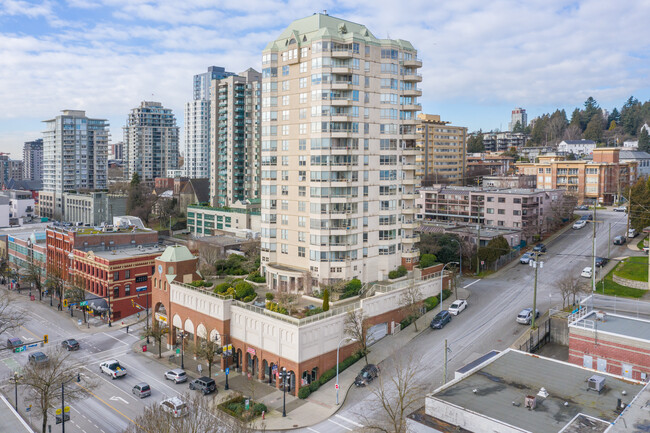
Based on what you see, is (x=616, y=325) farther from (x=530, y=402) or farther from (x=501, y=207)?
(x=501, y=207)

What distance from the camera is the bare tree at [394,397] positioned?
3950cm

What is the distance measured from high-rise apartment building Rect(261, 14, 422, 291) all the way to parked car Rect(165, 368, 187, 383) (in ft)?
54.7

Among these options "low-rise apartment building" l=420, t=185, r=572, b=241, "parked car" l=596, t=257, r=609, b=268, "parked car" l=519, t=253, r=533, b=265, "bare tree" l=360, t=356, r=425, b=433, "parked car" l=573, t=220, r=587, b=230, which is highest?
"low-rise apartment building" l=420, t=185, r=572, b=241

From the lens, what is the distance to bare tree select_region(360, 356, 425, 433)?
39.5m

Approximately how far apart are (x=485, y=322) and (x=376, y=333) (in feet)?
43.4

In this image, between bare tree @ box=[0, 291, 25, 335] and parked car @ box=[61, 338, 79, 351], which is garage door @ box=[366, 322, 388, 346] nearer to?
parked car @ box=[61, 338, 79, 351]

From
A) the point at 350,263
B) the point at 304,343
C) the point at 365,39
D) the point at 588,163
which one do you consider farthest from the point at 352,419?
the point at 588,163

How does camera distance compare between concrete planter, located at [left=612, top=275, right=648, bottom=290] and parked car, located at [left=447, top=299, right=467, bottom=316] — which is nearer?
parked car, located at [left=447, top=299, right=467, bottom=316]

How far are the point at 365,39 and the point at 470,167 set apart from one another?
121632 millimetres

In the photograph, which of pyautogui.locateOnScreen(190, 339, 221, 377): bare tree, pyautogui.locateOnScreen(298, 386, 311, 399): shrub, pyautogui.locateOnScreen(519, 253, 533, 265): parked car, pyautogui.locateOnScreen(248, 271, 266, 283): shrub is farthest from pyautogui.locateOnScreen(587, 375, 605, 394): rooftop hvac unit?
pyautogui.locateOnScreen(519, 253, 533, 265): parked car

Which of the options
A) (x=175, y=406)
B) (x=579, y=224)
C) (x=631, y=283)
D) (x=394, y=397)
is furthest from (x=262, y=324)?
(x=579, y=224)

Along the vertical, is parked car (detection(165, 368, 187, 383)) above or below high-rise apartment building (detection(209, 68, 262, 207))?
below

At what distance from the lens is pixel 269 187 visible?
230 ft

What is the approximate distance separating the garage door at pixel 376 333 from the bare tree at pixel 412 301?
3.46m
